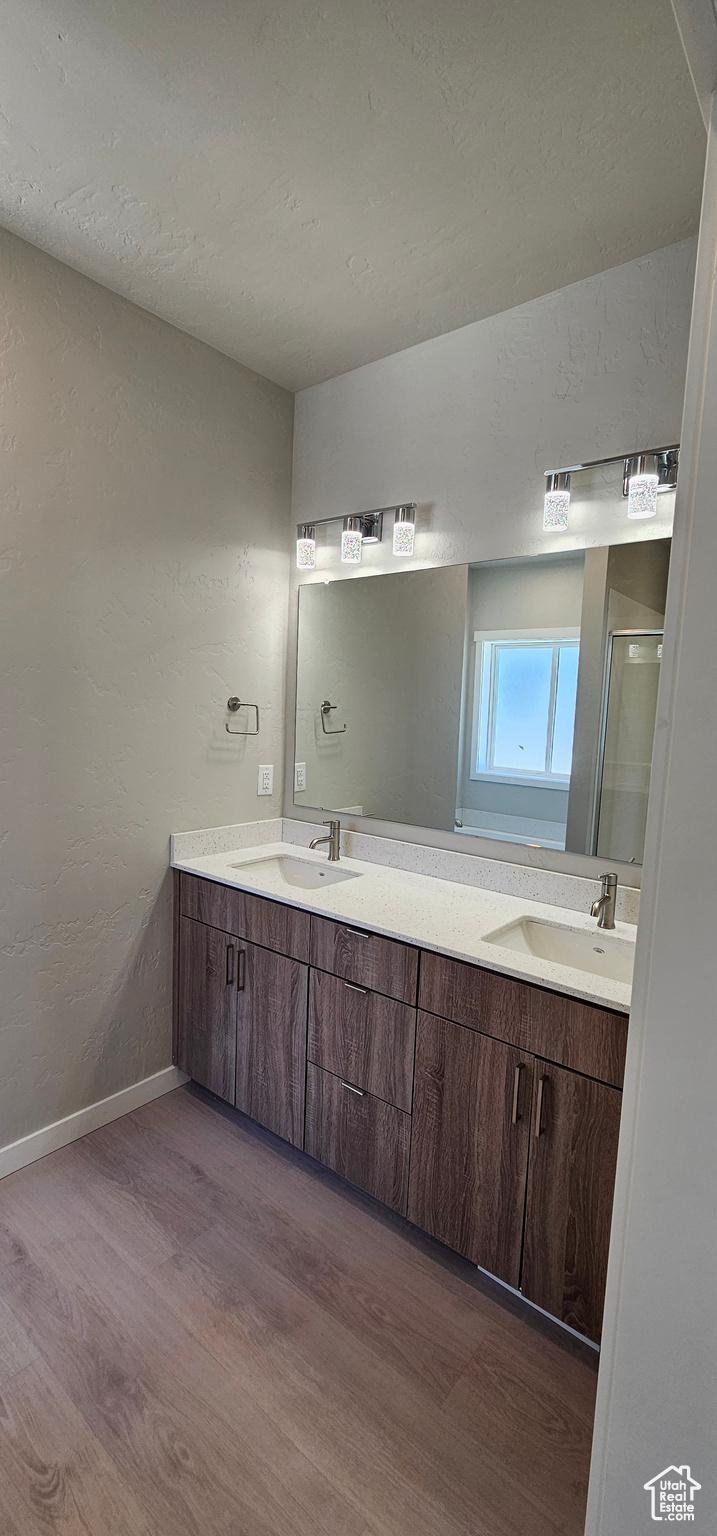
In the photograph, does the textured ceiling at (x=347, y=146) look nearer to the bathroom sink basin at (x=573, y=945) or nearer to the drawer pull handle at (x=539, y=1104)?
the bathroom sink basin at (x=573, y=945)

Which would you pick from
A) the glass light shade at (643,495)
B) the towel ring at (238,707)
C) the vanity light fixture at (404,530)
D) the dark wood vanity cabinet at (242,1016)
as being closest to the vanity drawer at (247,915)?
the dark wood vanity cabinet at (242,1016)

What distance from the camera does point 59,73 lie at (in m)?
1.35

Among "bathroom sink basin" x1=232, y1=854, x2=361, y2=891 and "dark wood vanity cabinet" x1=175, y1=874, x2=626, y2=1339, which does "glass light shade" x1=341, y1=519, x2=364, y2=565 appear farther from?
"dark wood vanity cabinet" x1=175, y1=874, x2=626, y2=1339

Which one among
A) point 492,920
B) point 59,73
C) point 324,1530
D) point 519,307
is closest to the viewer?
point 324,1530

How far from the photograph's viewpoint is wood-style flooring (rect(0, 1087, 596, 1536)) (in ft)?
3.99

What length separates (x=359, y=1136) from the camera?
1.88 meters

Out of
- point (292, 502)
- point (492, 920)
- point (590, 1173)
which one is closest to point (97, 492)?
point (292, 502)

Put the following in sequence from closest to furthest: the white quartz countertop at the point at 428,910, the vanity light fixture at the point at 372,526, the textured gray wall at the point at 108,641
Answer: the white quartz countertop at the point at 428,910 → the textured gray wall at the point at 108,641 → the vanity light fixture at the point at 372,526

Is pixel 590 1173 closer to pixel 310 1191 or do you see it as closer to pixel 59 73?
pixel 310 1191

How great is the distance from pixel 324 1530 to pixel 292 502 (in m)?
2.87

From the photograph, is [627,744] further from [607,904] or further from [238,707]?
[238,707]

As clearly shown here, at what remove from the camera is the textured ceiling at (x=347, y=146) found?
1.25 meters

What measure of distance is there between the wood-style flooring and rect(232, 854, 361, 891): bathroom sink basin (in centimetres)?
93

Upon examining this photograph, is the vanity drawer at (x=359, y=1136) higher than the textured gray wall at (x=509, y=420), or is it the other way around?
the textured gray wall at (x=509, y=420)
